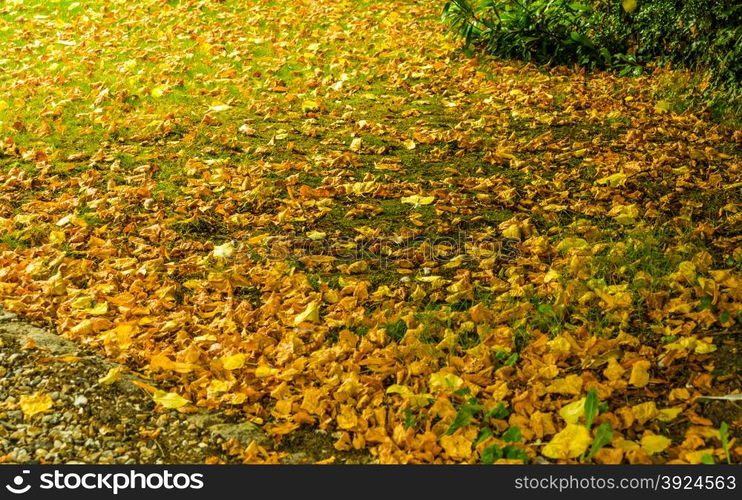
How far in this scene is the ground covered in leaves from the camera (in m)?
3.09

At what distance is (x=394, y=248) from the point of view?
4371mm

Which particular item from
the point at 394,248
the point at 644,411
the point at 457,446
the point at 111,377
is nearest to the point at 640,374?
the point at 644,411

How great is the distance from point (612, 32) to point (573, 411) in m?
5.12

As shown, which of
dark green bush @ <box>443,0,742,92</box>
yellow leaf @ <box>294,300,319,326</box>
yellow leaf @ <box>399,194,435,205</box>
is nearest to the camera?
yellow leaf @ <box>294,300,319,326</box>

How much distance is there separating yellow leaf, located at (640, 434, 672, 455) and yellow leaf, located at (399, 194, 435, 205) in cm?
233

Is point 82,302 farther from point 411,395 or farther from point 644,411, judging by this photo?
point 644,411

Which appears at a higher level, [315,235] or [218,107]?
[315,235]

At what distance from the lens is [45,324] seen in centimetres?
381

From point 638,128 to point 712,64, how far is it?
98 centimetres

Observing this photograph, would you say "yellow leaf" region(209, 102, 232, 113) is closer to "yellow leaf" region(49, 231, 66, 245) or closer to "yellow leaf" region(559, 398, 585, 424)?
"yellow leaf" region(49, 231, 66, 245)

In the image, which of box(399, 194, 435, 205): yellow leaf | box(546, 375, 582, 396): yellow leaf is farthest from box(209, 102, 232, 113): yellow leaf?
box(546, 375, 582, 396): yellow leaf
